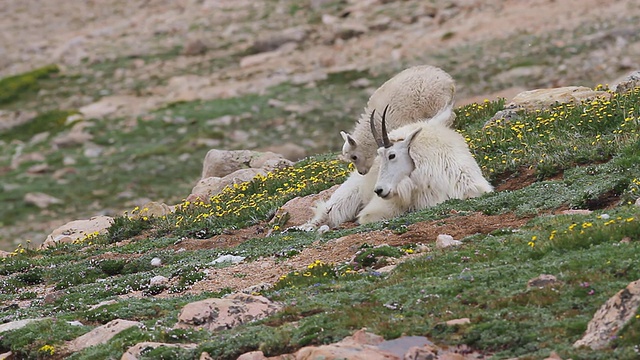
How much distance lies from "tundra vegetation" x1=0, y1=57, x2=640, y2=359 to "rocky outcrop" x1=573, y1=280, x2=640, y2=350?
104 millimetres

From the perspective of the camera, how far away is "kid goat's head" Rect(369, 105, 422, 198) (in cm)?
1559

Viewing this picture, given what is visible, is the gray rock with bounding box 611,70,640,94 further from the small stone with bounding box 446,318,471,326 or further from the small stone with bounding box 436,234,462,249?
the small stone with bounding box 446,318,471,326

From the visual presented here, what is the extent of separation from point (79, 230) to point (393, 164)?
845 centimetres

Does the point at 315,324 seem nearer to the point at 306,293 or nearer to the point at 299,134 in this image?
the point at 306,293

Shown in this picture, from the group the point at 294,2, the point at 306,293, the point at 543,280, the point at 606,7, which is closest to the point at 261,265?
the point at 306,293

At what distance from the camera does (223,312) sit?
10.7m

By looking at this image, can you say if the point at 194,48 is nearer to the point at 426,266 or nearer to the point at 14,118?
the point at 14,118

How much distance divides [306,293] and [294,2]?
42.7 m

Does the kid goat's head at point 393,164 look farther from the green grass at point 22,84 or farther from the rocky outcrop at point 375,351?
the green grass at point 22,84

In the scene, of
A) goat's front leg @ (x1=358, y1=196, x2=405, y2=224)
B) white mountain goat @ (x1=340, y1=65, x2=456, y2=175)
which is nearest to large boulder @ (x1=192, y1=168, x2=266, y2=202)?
white mountain goat @ (x1=340, y1=65, x2=456, y2=175)

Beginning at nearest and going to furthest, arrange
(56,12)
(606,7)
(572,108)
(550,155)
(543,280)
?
1. (543,280)
2. (550,155)
3. (572,108)
4. (606,7)
5. (56,12)

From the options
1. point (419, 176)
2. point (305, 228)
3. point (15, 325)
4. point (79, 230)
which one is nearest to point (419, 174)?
point (419, 176)

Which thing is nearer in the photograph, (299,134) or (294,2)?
(299,134)

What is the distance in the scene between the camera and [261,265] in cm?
1373
